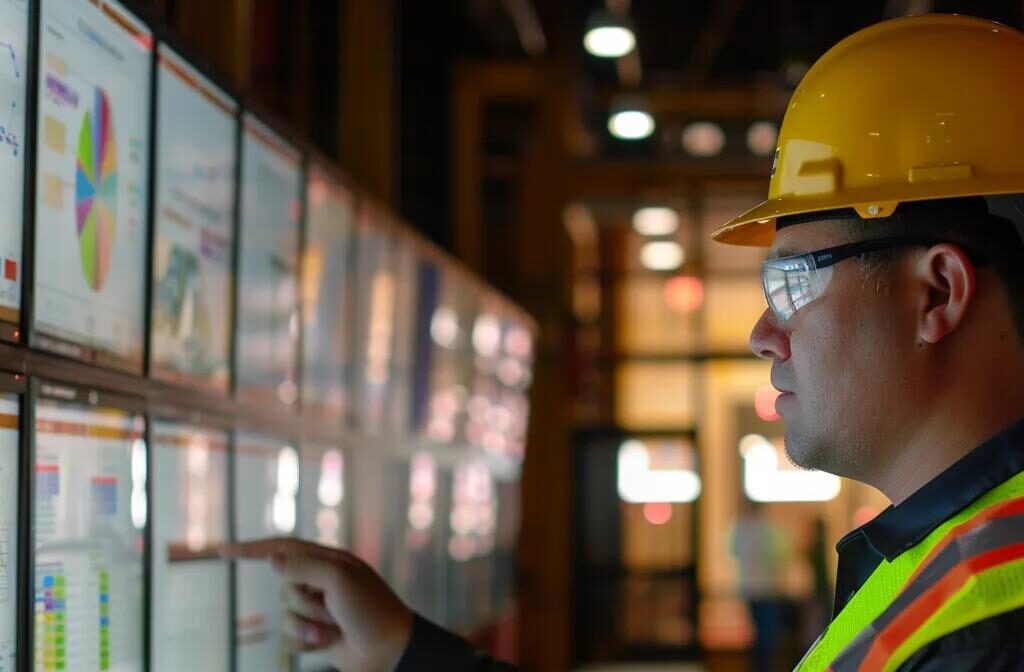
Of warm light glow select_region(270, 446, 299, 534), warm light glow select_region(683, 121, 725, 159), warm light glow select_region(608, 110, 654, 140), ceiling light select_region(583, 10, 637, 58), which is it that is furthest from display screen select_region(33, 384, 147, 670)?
warm light glow select_region(683, 121, 725, 159)

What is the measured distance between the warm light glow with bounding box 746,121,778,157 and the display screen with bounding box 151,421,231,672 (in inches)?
449

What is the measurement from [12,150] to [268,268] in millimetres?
1677

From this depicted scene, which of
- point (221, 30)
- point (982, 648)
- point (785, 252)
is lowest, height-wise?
point (982, 648)

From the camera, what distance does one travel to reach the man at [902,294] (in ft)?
6.13

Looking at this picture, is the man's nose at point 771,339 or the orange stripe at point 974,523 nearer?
the orange stripe at point 974,523

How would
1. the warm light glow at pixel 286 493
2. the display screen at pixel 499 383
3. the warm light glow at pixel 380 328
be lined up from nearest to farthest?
1. the warm light glow at pixel 286 493
2. the warm light glow at pixel 380 328
3. the display screen at pixel 499 383

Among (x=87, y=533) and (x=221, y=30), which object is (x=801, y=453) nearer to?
(x=87, y=533)

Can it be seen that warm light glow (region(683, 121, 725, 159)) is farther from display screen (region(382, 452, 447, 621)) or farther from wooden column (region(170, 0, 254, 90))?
wooden column (region(170, 0, 254, 90))

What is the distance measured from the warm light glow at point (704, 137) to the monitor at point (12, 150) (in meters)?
12.7

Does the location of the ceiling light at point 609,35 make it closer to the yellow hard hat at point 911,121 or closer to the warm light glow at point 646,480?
the warm light glow at point 646,480

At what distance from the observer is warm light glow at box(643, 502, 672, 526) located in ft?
48.6

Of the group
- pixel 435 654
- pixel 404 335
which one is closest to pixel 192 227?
pixel 435 654

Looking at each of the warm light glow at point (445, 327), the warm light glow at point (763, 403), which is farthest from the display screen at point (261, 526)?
the warm light glow at point (763, 403)

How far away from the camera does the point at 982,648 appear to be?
5.22ft
